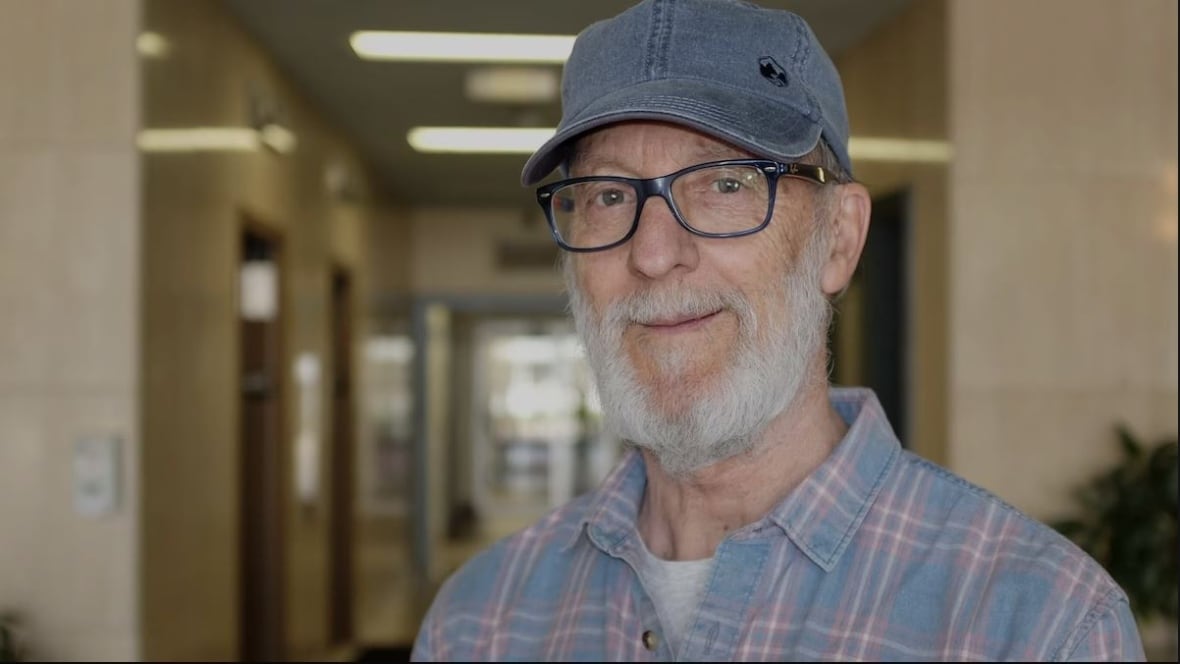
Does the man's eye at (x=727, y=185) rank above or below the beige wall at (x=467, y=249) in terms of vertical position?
below

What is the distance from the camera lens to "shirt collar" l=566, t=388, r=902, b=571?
1.05 metres

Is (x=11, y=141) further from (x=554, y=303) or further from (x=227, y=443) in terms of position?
(x=554, y=303)

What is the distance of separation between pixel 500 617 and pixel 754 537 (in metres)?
0.30

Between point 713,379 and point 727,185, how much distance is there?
180 millimetres

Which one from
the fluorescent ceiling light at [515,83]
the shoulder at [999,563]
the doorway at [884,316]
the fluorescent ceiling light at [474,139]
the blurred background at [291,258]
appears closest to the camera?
the shoulder at [999,563]

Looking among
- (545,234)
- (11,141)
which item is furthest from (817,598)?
(545,234)

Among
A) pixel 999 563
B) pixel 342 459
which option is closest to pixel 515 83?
pixel 342 459

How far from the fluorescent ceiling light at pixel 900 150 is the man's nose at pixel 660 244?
2.47 m

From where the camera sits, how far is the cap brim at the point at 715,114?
1.03 metres

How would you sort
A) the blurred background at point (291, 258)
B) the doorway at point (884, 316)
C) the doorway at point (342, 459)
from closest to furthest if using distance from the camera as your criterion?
the blurred background at point (291, 258) < the doorway at point (884, 316) < the doorway at point (342, 459)

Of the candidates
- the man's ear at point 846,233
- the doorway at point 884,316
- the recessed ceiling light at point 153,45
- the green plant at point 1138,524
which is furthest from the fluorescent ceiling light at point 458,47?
the man's ear at point 846,233

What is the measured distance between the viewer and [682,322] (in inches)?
43.8

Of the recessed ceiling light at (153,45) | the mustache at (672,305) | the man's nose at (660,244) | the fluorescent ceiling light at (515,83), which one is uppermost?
the fluorescent ceiling light at (515,83)

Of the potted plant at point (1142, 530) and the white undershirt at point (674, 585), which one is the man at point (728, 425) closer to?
the white undershirt at point (674, 585)
